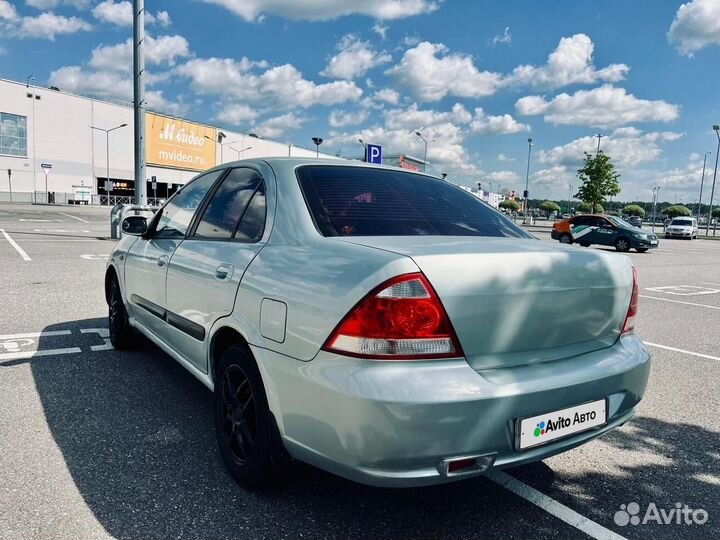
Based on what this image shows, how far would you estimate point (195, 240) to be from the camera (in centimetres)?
320

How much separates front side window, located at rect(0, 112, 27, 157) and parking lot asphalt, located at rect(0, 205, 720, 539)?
6229cm

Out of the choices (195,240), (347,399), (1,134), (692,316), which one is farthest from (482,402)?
(1,134)

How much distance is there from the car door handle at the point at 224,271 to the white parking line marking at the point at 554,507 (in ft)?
4.93

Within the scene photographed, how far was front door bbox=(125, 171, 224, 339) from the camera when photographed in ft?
11.4

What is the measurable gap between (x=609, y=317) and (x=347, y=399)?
135 cm

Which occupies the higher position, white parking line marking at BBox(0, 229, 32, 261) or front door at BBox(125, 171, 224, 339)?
front door at BBox(125, 171, 224, 339)

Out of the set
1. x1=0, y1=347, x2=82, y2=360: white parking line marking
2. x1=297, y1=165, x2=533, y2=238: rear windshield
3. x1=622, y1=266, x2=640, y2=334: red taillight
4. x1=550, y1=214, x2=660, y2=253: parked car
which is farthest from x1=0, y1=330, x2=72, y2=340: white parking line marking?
x1=550, y1=214, x2=660, y2=253: parked car

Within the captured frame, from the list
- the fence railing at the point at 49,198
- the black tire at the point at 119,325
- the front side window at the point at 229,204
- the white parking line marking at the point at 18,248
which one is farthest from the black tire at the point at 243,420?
the fence railing at the point at 49,198

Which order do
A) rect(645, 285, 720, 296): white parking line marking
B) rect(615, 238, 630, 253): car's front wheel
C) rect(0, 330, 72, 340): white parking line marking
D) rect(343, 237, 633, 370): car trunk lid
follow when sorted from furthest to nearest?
1. rect(615, 238, 630, 253): car's front wheel
2. rect(645, 285, 720, 296): white parking line marking
3. rect(0, 330, 72, 340): white parking line marking
4. rect(343, 237, 633, 370): car trunk lid

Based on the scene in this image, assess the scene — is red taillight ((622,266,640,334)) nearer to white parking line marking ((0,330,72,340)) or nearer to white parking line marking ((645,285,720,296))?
white parking line marking ((0,330,72,340))

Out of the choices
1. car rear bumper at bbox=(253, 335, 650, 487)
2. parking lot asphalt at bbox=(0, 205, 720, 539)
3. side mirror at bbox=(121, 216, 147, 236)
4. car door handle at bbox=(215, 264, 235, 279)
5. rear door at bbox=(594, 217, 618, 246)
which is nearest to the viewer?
car rear bumper at bbox=(253, 335, 650, 487)

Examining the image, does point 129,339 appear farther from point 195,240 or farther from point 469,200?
point 469,200

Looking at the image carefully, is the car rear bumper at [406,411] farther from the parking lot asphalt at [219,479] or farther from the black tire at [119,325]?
the black tire at [119,325]

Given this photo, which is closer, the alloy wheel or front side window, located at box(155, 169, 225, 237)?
the alloy wheel
